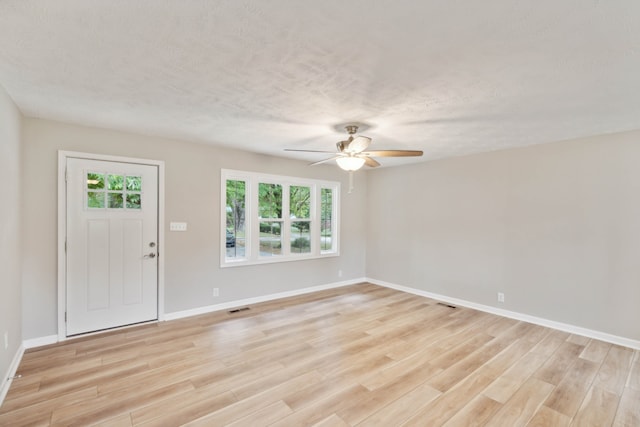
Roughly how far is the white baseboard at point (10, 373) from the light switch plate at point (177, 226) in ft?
6.03

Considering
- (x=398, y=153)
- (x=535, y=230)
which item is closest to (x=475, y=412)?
(x=398, y=153)

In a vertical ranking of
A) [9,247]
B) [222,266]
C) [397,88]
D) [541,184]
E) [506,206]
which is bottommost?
[222,266]

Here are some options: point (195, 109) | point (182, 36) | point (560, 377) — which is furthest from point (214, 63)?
point (560, 377)

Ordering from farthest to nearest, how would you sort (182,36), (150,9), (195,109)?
(195,109), (182,36), (150,9)

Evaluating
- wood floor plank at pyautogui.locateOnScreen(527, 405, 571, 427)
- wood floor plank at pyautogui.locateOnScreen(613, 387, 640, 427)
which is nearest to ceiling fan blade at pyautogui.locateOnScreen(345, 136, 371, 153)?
wood floor plank at pyautogui.locateOnScreen(527, 405, 571, 427)

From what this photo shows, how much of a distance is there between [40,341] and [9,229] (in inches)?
56.4

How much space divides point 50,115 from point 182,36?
2436 millimetres

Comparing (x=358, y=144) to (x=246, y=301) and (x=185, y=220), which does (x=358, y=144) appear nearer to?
(x=185, y=220)

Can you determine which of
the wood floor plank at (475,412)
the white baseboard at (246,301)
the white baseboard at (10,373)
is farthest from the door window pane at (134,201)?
the wood floor plank at (475,412)

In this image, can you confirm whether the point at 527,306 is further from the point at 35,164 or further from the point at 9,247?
the point at 35,164

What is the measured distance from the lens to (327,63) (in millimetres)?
1991

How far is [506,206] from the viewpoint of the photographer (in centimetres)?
436

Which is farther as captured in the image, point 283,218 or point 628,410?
point 283,218

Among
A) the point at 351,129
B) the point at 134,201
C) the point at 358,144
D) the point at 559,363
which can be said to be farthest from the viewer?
the point at 134,201
